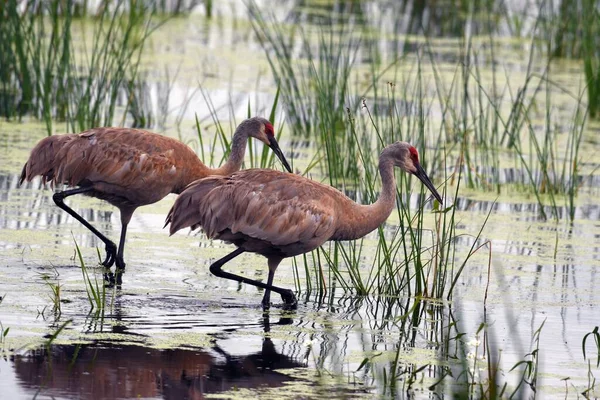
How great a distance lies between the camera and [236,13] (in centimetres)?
1705

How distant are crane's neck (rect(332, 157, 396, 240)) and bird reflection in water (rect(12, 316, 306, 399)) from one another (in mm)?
1207

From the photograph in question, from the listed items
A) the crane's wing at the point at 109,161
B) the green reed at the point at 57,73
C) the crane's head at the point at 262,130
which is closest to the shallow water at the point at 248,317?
the crane's wing at the point at 109,161

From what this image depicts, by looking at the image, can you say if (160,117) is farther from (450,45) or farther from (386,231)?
(450,45)

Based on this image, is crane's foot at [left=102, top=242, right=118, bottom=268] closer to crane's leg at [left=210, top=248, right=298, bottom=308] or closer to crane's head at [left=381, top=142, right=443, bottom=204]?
crane's leg at [left=210, top=248, right=298, bottom=308]

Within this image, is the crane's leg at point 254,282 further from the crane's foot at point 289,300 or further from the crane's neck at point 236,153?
the crane's neck at point 236,153

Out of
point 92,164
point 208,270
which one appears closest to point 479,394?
point 208,270

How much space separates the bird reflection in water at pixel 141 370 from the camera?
4988 millimetres

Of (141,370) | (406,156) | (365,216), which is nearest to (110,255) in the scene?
(365,216)

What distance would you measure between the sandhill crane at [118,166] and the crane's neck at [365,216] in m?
1.11

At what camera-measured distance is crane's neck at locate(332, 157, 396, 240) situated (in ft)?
22.3

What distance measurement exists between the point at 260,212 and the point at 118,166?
1190mm

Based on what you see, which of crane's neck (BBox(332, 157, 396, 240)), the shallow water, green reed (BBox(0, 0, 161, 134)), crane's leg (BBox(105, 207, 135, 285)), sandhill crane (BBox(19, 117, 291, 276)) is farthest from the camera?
green reed (BBox(0, 0, 161, 134))

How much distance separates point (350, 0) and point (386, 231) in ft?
30.9

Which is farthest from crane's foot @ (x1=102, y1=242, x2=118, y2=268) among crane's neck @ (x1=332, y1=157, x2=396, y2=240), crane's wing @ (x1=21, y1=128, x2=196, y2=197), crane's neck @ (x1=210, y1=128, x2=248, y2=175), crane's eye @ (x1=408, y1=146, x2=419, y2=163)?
crane's eye @ (x1=408, y1=146, x2=419, y2=163)
